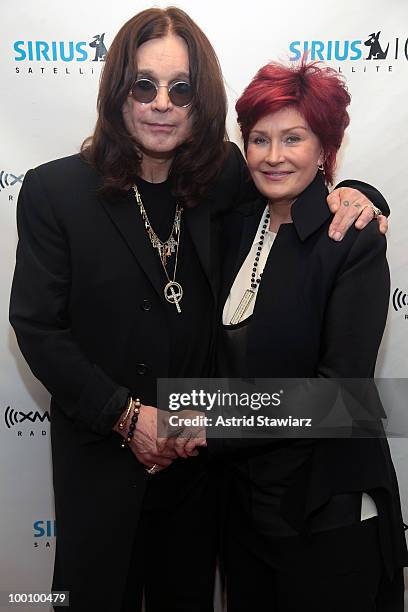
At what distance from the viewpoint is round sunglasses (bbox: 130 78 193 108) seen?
4.42ft

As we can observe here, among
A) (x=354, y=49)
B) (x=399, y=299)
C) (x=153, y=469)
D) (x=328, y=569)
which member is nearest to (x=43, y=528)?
(x=153, y=469)

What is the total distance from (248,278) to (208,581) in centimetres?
79

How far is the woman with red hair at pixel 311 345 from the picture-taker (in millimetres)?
1313

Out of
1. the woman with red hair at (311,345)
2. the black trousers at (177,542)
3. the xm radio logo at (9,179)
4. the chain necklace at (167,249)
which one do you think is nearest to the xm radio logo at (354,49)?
the woman with red hair at (311,345)

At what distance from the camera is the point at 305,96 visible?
135 centimetres

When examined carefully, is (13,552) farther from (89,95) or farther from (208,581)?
(89,95)

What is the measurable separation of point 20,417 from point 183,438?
82cm

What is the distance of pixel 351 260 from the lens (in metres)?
1.29

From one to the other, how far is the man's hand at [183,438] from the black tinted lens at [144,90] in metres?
0.68

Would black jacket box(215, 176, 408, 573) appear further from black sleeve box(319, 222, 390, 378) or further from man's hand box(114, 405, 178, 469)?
man's hand box(114, 405, 178, 469)

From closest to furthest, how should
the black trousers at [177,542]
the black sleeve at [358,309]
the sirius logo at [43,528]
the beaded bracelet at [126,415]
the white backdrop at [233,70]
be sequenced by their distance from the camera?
the black sleeve at [358,309]
the beaded bracelet at [126,415]
the black trousers at [177,542]
the white backdrop at [233,70]
the sirius logo at [43,528]

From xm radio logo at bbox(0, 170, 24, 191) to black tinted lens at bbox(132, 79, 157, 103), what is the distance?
2.16 ft

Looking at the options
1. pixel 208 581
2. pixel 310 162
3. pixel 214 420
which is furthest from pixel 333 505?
pixel 310 162

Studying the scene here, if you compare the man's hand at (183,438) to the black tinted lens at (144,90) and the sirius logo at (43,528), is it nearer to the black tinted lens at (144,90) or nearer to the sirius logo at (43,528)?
the black tinted lens at (144,90)
